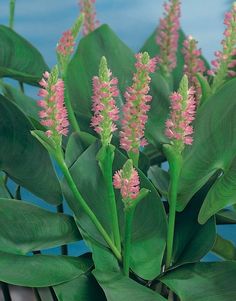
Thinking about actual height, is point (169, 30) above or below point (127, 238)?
above

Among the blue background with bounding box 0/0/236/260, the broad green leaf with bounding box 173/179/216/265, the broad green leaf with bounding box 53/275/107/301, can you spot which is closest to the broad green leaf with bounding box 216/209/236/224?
the broad green leaf with bounding box 173/179/216/265

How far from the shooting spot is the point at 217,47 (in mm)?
1159

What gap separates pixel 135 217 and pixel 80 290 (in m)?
0.07

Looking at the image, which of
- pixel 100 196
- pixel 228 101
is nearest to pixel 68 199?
pixel 100 196

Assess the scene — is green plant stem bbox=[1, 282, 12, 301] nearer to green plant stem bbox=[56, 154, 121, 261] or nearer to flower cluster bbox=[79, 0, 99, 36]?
green plant stem bbox=[56, 154, 121, 261]

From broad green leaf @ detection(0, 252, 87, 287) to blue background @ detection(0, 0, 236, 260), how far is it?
2.06ft

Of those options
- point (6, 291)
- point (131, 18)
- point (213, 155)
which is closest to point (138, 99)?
point (213, 155)

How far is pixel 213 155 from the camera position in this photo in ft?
1.75

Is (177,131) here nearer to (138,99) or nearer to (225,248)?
(138,99)

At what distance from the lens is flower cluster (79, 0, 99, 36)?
671 millimetres

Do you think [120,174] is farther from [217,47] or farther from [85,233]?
[217,47]

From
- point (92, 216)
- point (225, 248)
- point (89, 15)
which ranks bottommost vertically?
point (225, 248)

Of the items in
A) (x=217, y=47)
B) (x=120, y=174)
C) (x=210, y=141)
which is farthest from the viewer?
(x=217, y=47)

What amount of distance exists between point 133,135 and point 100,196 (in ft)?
0.25
